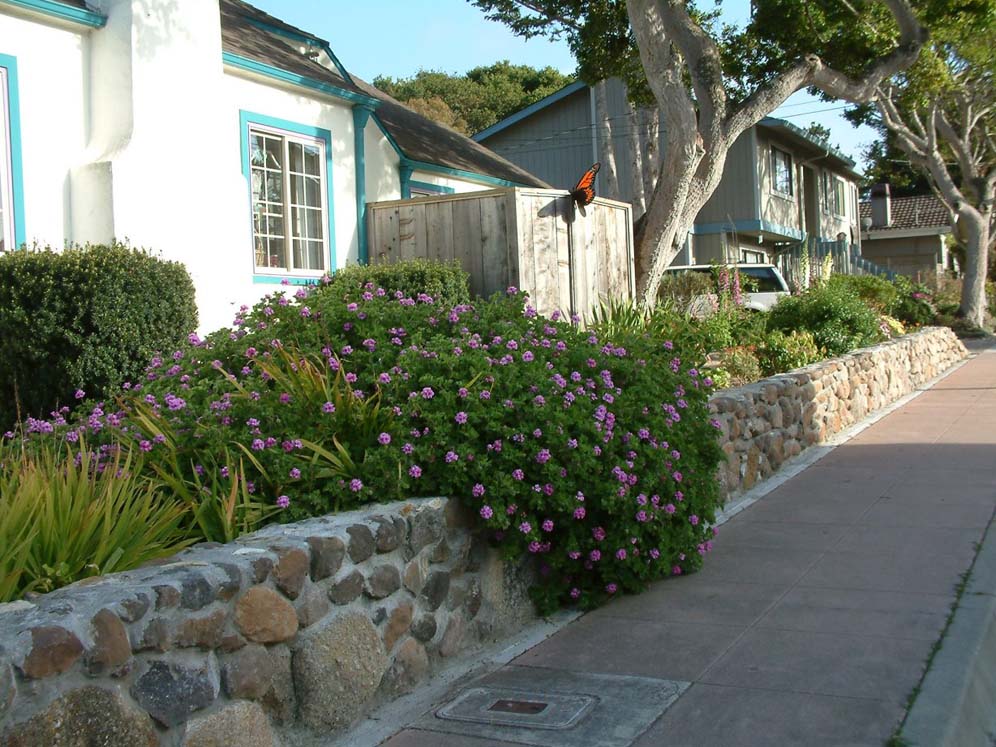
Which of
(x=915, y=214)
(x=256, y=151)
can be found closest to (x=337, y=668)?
(x=256, y=151)

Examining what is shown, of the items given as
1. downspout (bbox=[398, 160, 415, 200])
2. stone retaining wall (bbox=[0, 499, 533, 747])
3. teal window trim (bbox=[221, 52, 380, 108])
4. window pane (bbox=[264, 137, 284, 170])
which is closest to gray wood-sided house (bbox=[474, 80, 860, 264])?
downspout (bbox=[398, 160, 415, 200])

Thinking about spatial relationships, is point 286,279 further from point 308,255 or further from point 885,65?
point 885,65

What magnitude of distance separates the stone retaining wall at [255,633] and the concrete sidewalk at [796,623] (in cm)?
37

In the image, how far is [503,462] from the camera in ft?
16.7

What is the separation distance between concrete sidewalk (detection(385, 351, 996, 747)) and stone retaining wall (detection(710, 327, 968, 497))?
0.45 meters

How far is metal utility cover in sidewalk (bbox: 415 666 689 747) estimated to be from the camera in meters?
4.10

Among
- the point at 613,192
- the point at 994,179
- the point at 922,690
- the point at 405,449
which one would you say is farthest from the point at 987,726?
the point at 994,179

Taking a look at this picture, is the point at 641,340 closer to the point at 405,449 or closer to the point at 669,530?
the point at 669,530

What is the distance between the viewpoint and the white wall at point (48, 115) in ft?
29.8

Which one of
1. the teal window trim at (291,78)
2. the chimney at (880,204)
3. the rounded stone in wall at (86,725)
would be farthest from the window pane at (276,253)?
the chimney at (880,204)

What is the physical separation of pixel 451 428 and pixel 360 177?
8.65 m

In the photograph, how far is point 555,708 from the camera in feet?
14.4

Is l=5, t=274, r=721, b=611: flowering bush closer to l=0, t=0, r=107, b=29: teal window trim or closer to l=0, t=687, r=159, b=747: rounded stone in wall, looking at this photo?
l=0, t=687, r=159, b=747: rounded stone in wall

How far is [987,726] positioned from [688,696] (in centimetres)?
130
